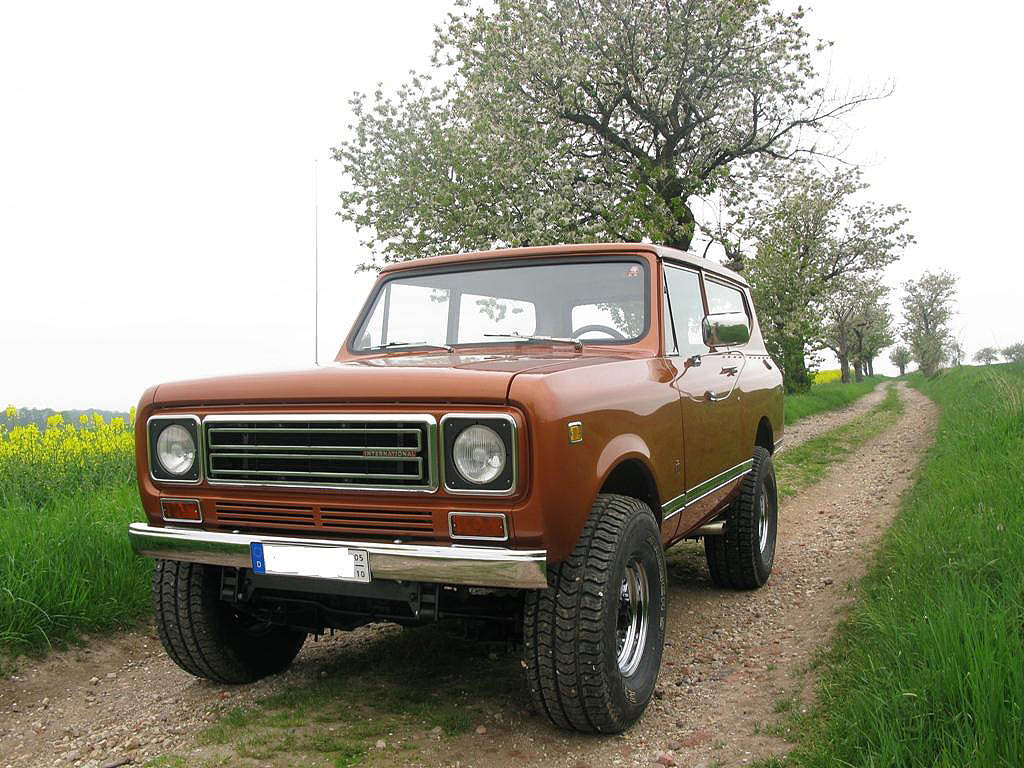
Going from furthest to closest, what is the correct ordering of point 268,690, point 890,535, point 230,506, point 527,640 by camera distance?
point 890,535 → point 268,690 → point 230,506 → point 527,640

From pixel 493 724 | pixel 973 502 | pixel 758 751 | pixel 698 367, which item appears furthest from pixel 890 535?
pixel 493 724

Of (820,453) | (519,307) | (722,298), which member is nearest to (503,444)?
(519,307)

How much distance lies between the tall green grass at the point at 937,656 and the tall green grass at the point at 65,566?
3541 mm

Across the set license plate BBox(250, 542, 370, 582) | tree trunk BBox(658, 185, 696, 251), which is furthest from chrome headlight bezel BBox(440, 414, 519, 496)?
tree trunk BBox(658, 185, 696, 251)

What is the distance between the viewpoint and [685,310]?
427 cm

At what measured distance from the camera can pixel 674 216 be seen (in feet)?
51.5

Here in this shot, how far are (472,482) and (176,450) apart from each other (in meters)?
1.29

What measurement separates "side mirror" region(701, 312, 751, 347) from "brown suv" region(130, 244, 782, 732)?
0.02m

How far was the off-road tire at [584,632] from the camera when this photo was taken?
9.21ft

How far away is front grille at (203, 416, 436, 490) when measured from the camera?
108 inches

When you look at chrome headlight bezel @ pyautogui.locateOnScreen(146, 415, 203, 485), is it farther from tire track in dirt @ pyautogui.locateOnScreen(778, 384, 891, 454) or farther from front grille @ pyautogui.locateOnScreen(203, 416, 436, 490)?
tire track in dirt @ pyautogui.locateOnScreen(778, 384, 891, 454)

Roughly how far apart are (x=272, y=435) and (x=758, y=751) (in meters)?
2.07

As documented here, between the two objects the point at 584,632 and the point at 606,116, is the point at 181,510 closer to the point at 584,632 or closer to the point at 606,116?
the point at 584,632

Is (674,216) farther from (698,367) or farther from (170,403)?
(170,403)
